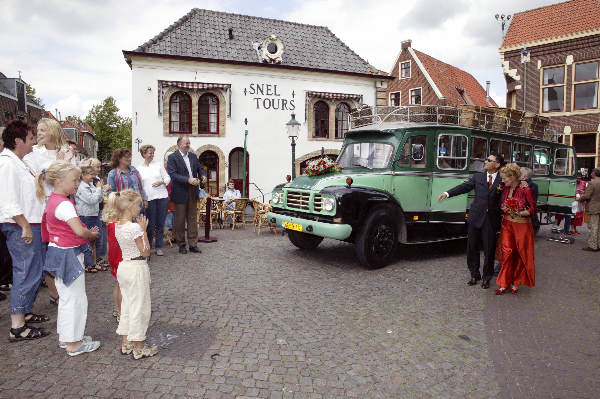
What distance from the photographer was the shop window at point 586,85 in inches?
695

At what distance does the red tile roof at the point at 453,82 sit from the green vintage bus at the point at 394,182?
2132 centimetres

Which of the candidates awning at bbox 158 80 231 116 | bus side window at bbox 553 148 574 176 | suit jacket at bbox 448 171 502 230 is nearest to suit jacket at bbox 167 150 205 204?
suit jacket at bbox 448 171 502 230

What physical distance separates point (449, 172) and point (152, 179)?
5.25 m

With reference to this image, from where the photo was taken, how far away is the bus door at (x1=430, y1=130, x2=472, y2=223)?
24.8 feet

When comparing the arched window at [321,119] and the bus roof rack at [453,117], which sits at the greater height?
the arched window at [321,119]

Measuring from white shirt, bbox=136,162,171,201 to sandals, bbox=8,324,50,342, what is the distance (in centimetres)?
351

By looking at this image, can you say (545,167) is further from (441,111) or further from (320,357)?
(320,357)

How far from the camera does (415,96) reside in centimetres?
2947

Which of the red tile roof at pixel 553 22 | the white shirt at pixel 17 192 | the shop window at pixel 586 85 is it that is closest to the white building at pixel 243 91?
the red tile roof at pixel 553 22

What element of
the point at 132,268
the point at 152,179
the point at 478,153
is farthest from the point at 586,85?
the point at 132,268

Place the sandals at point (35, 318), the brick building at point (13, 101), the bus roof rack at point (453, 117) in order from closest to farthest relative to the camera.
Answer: the sandals at point (35, 318), the bus roof rack at point (453, 117), the brick building at point (13, 101)

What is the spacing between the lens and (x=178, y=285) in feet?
18.4

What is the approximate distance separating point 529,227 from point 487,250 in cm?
64

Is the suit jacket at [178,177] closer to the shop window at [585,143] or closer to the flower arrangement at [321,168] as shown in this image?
the flower arrangement at [321,168]
